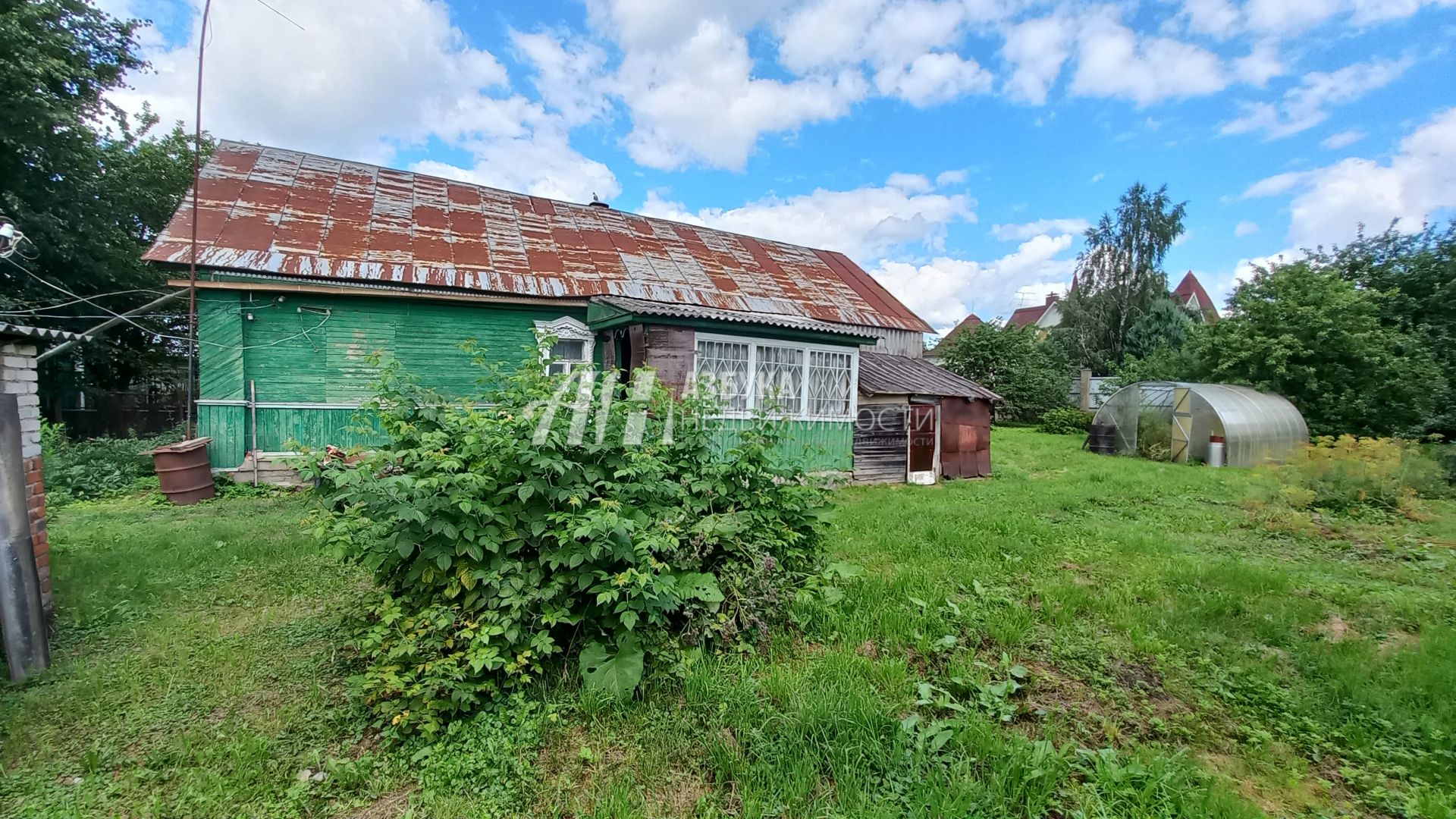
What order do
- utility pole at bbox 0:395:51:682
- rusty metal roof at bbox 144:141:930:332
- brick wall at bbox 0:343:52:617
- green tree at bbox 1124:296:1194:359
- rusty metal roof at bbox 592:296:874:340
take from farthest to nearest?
green tree at bbox 1124:296:1194:359
rusty metal roof at bbox 144:141:930:332
rusty metal roof at bbox 592:296:874:340
brick wall at bbox 0:343:52:617
utility pole at bbox 0:395:51:682

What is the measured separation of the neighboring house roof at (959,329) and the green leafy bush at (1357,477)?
49.3ft

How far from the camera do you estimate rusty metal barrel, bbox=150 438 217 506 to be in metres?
7.12

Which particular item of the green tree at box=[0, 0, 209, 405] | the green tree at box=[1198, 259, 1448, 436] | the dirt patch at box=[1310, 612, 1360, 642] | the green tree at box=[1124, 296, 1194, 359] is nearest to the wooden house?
the green tree at box=[0, 0, 209, 405]

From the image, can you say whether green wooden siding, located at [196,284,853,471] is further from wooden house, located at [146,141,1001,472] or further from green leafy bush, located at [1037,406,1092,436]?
green leafy bush, located at [1037,406,1092,436]

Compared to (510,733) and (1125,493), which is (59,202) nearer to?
(510,733)

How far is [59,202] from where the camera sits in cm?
1191

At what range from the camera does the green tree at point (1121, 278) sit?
82.3 ft

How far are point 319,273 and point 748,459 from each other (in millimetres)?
8040

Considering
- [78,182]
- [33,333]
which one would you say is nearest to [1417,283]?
[33,333]

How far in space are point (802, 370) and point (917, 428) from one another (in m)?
2.87

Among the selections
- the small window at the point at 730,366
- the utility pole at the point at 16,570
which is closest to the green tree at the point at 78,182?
the utility pole at the point at 16,570

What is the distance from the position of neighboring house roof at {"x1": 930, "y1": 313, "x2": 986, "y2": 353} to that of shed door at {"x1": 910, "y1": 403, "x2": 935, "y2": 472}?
1480 centimetres

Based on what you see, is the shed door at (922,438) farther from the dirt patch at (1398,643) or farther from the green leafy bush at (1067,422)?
the green leafy bush at (1067,422)

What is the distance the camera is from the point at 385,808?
88.0 inches
